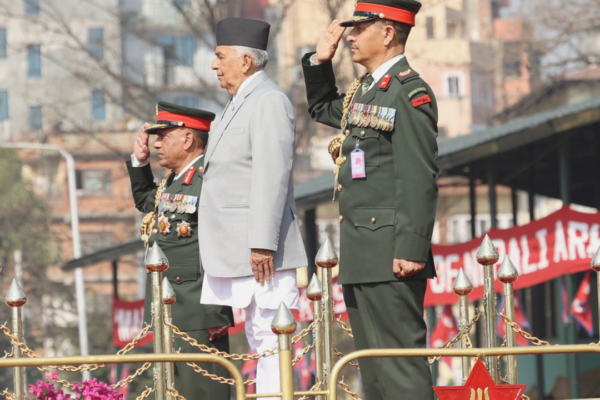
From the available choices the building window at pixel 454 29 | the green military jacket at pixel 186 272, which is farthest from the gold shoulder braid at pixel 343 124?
the building window at pixel 454 29

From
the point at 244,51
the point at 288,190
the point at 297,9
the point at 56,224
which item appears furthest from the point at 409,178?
the point at 297,9

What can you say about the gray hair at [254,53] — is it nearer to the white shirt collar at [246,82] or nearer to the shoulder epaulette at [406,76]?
the white shirt collar at [246,82]

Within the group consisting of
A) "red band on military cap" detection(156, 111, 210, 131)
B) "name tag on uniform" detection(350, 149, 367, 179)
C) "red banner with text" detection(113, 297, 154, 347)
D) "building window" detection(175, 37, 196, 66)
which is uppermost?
"building window" detection(175, 37, 196, 66)

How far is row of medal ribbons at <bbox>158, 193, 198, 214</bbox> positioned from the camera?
6.15m

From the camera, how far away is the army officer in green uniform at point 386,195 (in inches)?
184

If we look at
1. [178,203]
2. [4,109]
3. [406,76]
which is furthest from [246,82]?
[4,109]

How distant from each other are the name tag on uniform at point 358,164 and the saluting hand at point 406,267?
0.46 m

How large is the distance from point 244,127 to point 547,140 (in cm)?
893

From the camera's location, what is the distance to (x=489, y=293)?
5.04 m

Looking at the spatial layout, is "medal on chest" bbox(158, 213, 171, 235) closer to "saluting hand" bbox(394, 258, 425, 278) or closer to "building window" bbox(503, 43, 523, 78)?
"saluting hand" bbox(394, 258, 425, 278)

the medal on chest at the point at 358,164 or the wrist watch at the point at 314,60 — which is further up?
the wrist watch at the point at 314,60

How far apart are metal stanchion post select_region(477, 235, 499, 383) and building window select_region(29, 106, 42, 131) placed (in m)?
40.1

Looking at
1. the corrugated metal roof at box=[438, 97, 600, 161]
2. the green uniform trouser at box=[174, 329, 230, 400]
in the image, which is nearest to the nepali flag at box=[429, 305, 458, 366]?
the corrugated metal roof at box=[438, 97, 600, 161]

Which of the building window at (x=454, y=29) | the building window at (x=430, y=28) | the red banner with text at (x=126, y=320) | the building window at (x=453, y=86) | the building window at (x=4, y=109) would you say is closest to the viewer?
the red banner with text at (x=126, y=320)
